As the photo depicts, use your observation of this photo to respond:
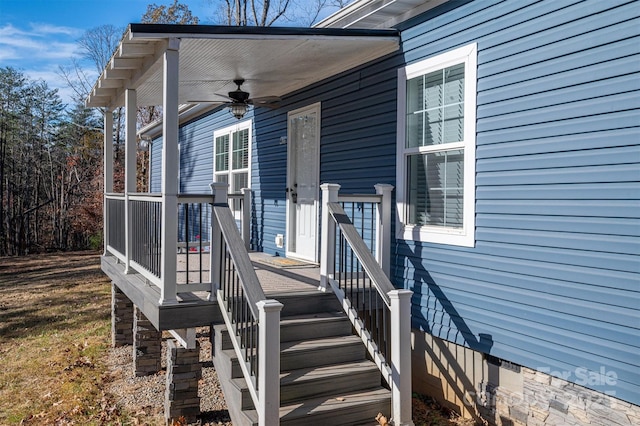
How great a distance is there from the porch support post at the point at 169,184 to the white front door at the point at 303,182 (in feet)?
9.02

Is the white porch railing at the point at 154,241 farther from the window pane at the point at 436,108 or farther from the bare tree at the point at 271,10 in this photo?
the bare tree at the point at 271,10

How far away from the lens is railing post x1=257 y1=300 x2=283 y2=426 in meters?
3.39

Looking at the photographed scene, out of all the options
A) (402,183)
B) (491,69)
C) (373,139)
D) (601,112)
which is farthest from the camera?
(373,139)

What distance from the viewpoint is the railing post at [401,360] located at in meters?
3.83

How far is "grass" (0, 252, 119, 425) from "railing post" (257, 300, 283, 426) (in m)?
2.63

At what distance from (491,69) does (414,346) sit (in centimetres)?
276

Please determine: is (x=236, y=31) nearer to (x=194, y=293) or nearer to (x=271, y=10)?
(x=194, y=293)

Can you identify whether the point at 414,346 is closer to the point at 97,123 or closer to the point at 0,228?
the point at 0,228

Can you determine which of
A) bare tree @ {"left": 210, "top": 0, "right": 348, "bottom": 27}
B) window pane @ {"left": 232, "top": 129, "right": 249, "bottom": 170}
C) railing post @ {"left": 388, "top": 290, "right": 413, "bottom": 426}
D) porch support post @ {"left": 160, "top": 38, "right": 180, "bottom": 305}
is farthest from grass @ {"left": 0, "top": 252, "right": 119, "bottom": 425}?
bare tree @ {"left": 210, "top": 0, "right": 348, "bottom": 27}

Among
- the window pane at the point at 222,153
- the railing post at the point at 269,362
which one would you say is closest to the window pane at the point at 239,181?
the window pane at the point at 222,153

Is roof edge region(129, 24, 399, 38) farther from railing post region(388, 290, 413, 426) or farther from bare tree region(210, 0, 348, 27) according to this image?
bare tree region(210, 0, 348, 27)

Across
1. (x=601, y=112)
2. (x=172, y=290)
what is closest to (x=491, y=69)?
(x=601, y=112)

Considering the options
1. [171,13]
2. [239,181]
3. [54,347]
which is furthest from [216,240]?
[171,13]

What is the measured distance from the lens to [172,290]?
438 centimetres
